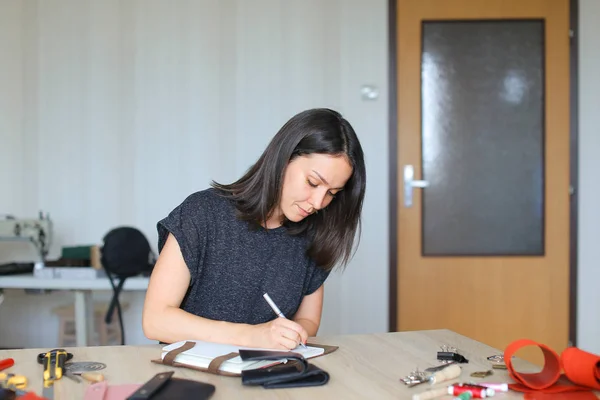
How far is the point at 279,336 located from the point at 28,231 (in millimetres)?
2269

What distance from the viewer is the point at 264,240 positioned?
5.99ft

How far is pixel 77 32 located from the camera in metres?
3.95

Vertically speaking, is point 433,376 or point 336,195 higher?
point 336,195

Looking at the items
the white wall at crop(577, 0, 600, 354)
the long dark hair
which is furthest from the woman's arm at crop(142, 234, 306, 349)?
the white wall at crop(577, 0, 600, 354)

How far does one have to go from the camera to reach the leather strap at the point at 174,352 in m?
1.35

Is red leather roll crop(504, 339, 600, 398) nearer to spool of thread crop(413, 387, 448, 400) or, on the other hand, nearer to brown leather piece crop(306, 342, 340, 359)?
spool of thread crop(413, 387, 448, 400)

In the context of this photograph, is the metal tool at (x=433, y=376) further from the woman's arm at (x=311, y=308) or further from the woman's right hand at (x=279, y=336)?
the woman's arm at (x=311, y=308)

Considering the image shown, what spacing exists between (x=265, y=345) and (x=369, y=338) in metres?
0.29

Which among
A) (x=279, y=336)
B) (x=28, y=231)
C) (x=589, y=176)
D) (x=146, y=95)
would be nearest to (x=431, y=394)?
(x=279, y=336)

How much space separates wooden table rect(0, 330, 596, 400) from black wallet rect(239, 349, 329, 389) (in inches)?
0.6

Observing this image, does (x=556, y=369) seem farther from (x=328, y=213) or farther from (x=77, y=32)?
(x=77, y=32)

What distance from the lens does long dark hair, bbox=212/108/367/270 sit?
65.4 inches

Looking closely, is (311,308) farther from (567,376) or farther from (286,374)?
(567,376)

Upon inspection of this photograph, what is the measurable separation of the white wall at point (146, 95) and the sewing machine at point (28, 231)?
2.04 feet
